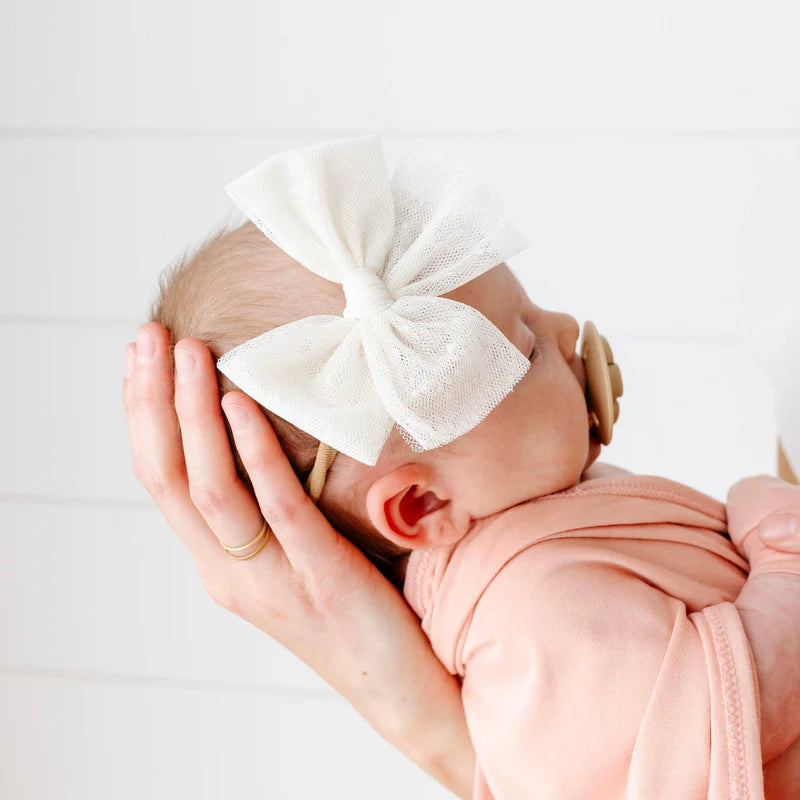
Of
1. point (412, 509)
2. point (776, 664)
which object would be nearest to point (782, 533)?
point (776, 664)

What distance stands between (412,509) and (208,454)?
0.18 metres

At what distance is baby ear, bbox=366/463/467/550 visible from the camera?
0.84m

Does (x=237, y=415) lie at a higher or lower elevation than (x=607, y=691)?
higher

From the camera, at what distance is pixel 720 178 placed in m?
1.73

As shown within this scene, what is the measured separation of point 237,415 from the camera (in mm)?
812

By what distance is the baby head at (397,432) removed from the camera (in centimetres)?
83

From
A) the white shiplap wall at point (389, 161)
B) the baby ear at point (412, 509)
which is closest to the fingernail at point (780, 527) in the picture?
the baby ear at point (412, 509)

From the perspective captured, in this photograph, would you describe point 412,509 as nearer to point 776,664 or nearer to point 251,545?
point 251,545

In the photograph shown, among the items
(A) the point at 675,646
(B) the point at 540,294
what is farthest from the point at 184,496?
(B) the point at 540,294

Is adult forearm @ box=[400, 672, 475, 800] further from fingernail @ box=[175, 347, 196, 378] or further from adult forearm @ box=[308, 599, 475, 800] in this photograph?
fingernail @ box=[175, 347, 196, 378]

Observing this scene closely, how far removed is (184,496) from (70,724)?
135cm

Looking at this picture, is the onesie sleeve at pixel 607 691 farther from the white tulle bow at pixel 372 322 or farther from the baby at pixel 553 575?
the white tulle bow at pixel 372 322

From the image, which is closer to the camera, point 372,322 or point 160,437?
point 372,322

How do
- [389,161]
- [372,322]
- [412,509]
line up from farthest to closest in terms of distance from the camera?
[389,161]
[412,509]
[372,322]
